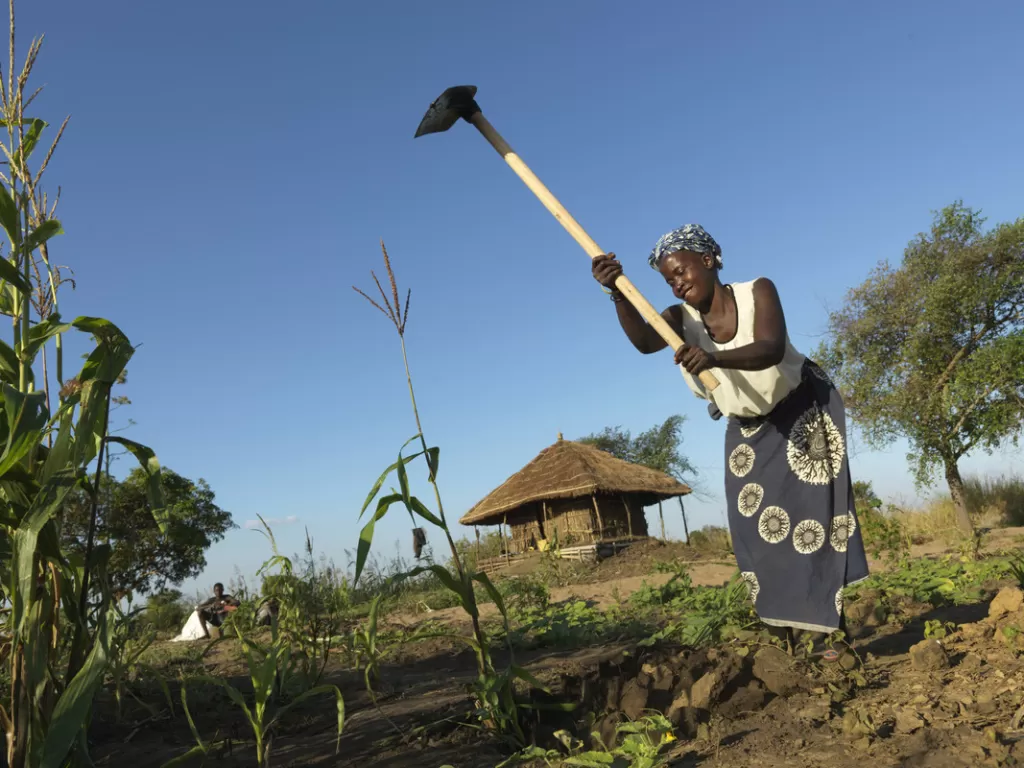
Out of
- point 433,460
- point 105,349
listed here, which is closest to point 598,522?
point 433,460

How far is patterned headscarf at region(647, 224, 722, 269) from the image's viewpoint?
2.98m

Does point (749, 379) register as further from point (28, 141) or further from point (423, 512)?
point (28, 141)

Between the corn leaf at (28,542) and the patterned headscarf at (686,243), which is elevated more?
the patterned headscarf at (686,243)

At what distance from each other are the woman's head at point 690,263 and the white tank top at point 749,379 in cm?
13

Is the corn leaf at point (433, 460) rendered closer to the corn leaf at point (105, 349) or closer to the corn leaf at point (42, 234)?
the corn leaf at point (105, 349)

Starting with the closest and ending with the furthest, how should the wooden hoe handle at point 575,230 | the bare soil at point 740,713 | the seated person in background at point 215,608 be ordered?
the bare soil at point 740,713 < the wooden hoe handle at point 575,230 < the seated person in background at point 215,608

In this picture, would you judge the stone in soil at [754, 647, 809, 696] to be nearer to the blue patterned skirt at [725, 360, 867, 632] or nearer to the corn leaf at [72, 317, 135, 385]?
the blue patterned skirt at [725, 360, 867, 632]

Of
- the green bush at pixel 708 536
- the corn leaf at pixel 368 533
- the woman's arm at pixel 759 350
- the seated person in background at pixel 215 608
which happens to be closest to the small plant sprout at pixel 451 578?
the corn leaf at pixel 368 533

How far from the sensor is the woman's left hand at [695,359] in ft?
8.29

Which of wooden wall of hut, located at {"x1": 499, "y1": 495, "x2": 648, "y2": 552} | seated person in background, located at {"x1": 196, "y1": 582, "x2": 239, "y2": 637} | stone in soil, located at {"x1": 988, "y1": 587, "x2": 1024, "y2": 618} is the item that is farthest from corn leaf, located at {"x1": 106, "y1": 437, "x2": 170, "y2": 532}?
wooden wall of hut, located at {"x1": 499, "y1": 495, "x2": 648, "y2": 552}

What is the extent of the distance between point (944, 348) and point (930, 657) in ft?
45.9

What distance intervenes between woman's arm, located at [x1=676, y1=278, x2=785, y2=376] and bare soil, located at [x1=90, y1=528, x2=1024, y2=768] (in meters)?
1.01

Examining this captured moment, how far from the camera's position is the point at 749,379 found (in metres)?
2.88

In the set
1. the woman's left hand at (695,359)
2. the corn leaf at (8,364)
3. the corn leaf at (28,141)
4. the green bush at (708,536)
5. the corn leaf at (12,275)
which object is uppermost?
the corn leaf at (28,141)
